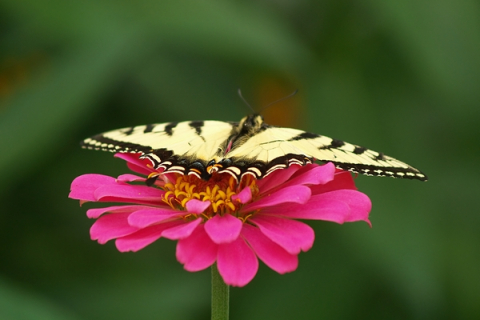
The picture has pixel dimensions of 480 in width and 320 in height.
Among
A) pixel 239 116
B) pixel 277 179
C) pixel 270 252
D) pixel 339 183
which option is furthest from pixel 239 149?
pixel 239 116

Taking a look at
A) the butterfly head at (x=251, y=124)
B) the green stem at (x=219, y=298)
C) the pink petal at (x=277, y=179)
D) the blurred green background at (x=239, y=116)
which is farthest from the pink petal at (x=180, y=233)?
the blurred green background at (x=239, y=116)

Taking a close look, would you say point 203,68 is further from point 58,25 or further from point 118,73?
point 58,25

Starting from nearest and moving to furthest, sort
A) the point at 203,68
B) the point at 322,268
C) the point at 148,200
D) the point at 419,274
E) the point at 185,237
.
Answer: the point at 185,237, the point at 148,200, the point at 419,274, the point at 322,268, the point at 203,68

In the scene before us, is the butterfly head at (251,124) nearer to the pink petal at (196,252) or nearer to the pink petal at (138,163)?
the pink petal at (138,163)

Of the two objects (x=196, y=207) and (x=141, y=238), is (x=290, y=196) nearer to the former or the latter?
Result: (x=196, y=207)

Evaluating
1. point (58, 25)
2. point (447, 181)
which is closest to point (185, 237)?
point (58, 25)
